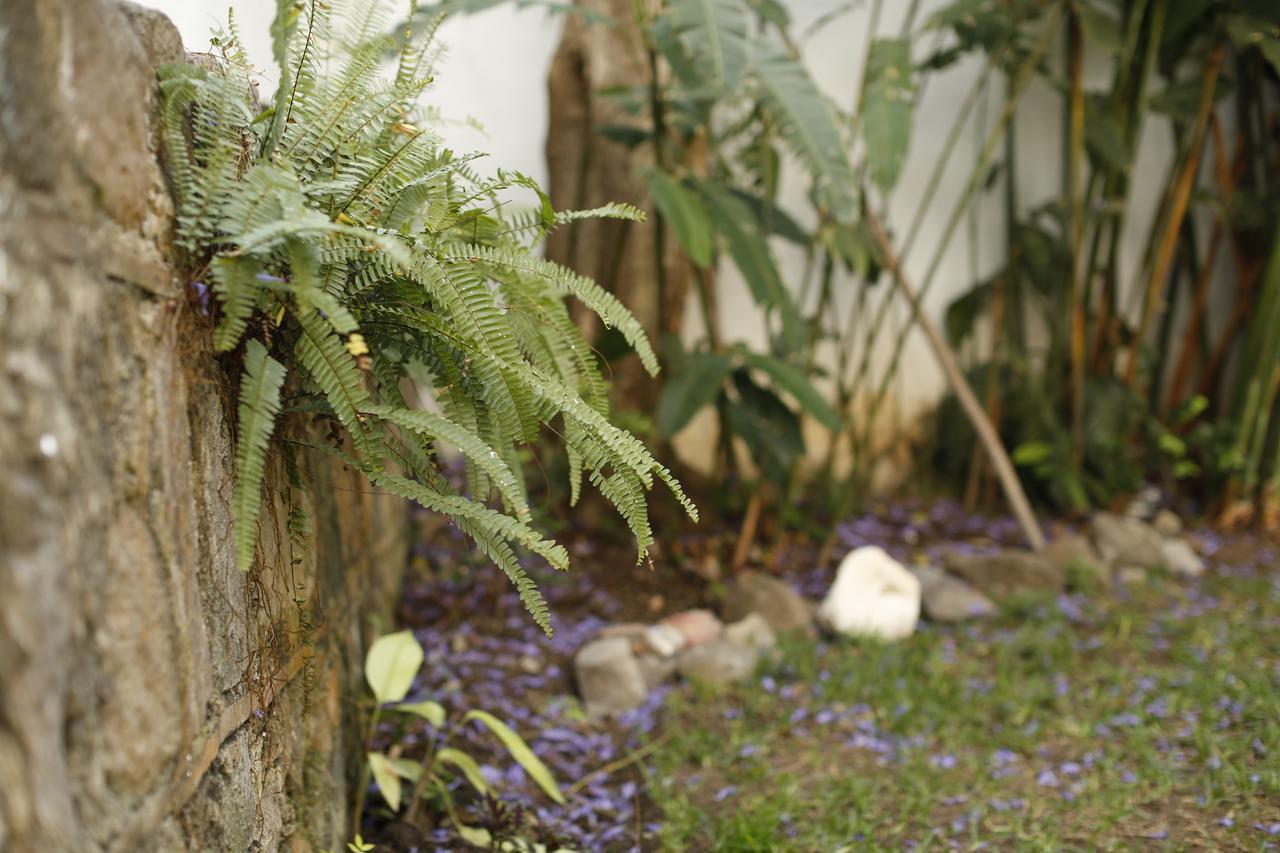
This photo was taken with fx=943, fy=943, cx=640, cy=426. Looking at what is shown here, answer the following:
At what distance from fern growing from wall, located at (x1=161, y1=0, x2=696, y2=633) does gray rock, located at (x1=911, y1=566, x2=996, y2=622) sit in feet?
5.53

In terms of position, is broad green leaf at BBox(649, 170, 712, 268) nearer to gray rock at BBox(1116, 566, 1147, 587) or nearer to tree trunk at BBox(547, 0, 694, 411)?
tree trunk at BBox(547, 0, 694, 411)

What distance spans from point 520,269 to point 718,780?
1.15m

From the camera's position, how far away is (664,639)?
2.44 m

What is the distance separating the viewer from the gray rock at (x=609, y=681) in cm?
221

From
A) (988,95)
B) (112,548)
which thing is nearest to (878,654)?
(112,548)

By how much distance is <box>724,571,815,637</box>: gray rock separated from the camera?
261 cm

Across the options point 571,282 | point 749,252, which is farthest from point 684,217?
point 571,282

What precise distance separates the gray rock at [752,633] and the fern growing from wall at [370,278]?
1299 millimetres

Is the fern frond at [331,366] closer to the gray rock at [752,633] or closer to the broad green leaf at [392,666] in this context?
the broad green leaf at [392,666]

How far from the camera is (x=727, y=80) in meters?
2.25

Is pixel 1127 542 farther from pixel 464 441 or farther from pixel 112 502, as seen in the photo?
pixel 112 502

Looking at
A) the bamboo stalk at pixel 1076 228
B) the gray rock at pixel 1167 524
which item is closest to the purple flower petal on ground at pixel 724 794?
the bamboo stalk at pixel 1076 228

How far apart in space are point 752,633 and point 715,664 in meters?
0.18

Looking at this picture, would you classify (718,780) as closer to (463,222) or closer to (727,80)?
(463,222)
